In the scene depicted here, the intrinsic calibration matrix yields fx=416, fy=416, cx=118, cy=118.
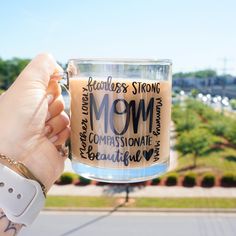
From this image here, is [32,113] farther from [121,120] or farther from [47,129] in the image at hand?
[121,120]

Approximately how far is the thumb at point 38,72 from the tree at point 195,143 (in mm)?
6914

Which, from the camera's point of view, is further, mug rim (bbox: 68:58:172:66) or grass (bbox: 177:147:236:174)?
grass (bbox: 177:147:236:174)

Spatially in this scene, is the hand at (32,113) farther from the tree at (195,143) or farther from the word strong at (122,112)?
the tree at (195,143)

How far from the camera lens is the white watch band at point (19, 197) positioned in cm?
71

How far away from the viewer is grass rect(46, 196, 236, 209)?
5730mm

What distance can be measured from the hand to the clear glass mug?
0.07 m

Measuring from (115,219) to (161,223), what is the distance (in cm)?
62

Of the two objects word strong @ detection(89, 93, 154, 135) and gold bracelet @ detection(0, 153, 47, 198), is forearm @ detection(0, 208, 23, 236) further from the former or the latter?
word strong @ detection(89, 93, 154, 135)

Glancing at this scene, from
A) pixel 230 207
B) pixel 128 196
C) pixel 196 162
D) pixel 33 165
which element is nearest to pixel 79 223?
pixel 128 196

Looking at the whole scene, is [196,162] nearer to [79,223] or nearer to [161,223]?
[161,223]

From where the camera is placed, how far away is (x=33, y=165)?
2.69 ft

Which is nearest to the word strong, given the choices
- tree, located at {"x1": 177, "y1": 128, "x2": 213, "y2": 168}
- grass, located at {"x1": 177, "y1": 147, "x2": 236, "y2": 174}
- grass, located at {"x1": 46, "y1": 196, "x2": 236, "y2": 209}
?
grass, located at {"x1": 46, "y1": 196, "x2": 236, "y2": 209}

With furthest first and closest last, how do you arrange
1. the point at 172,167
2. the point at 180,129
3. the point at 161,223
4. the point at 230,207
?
the point at 180,129, the point at 172,167, the point at 230,207, the point at 161,223

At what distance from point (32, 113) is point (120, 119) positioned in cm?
20
